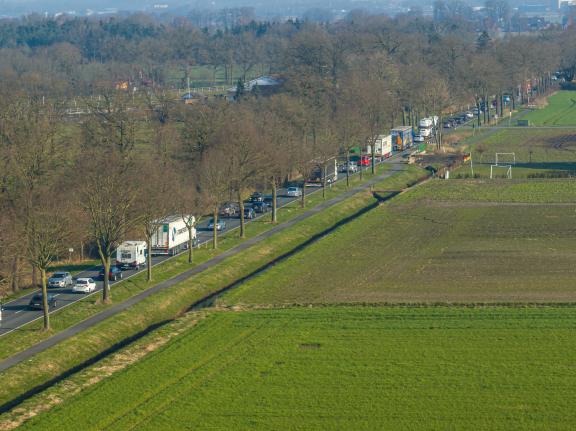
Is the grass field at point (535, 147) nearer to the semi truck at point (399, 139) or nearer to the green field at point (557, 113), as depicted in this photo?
the green field at point (557, 113)

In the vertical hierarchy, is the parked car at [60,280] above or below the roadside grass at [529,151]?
above

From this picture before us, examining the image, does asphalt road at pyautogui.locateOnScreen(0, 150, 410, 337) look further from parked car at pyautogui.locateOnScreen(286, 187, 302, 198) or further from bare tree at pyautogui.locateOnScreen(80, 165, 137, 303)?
parked car at pyautogui.locateOnScreen(286, 187, 302, 198)

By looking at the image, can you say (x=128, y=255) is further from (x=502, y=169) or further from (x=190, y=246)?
(x=502, y=169)

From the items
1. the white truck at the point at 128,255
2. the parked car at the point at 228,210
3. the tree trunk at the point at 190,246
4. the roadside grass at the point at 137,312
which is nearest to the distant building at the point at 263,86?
the parked car at the point at 228,210

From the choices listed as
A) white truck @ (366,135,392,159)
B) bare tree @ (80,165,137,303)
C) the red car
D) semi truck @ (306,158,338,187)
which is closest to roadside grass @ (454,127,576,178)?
white truck @ (366,135,392,159)

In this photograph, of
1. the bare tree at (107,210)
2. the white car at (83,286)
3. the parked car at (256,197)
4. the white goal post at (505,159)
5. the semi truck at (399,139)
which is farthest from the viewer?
the semi truck at (399,139)

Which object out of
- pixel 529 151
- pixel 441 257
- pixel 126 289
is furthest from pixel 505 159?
pixel 126 289

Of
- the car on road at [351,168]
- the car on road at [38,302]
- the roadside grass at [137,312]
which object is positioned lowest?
the car on road at [351,168]
